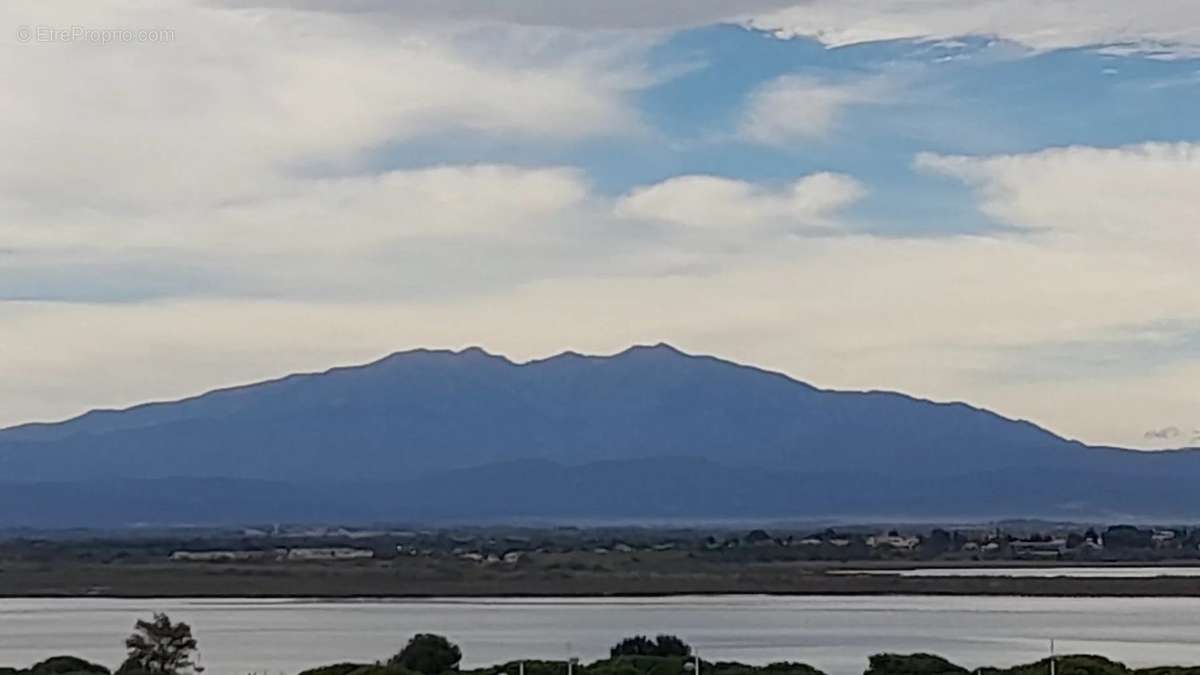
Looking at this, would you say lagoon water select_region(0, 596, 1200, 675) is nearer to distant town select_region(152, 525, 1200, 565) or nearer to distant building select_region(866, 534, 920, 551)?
distant town select_region(152, 525, 1200, 565)

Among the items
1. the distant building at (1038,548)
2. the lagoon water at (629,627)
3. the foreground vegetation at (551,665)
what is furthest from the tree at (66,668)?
the distant building at (1038,548)

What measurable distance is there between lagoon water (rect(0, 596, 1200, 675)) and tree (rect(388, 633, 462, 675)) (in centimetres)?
503

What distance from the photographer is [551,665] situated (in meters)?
30.6

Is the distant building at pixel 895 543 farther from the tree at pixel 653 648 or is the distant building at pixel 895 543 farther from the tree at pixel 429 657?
the tree at pixel 429 657

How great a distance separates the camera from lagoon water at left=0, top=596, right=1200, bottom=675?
42.5 metres

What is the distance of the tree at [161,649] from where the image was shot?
109ft

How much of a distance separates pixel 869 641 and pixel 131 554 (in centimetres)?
5668

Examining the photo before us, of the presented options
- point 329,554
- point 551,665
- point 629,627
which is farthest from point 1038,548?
point 551,665

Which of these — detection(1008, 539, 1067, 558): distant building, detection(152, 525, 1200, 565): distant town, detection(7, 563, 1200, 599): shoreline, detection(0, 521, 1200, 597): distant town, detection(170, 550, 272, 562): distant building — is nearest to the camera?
detection(7, 563, 1200, 599): shoreline

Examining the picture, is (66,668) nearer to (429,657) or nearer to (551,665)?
(429,657)

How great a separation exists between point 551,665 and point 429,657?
2903 mm

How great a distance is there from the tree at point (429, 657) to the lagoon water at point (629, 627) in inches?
198

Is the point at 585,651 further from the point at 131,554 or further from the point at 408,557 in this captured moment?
the point at 131,554

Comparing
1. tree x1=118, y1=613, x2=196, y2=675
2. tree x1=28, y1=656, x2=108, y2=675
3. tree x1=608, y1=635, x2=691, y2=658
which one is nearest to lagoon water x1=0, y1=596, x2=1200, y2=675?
tree x1=608, y1=635, x2=691, y2=658
